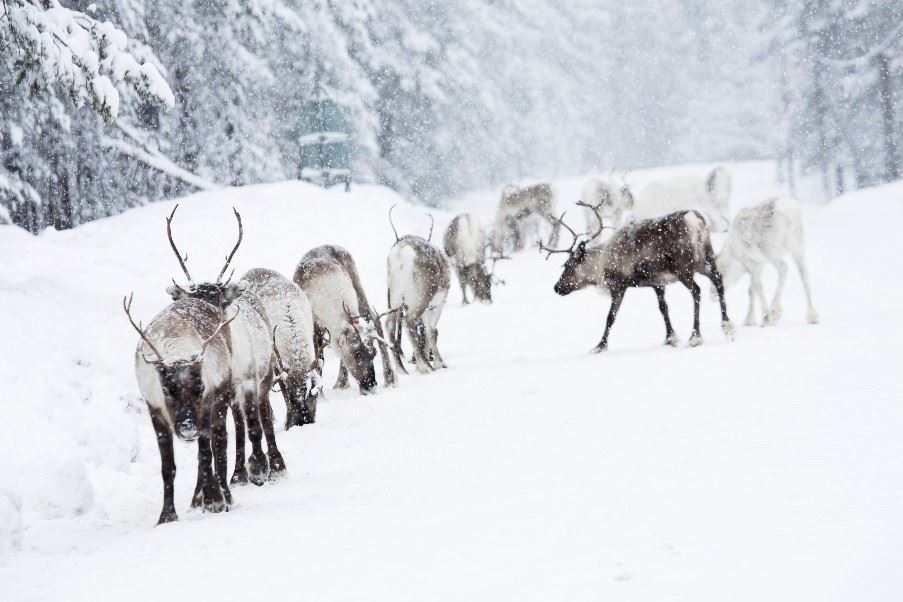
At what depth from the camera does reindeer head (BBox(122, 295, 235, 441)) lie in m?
4.59

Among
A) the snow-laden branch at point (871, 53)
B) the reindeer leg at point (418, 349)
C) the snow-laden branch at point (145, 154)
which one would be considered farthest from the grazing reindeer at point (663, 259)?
the snow-laden branch at point (871, 53)

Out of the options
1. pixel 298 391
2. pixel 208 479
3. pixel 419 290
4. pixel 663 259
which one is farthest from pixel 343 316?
pixel 208 479

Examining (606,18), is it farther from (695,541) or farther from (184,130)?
(695,541)

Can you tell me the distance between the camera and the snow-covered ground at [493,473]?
3.16m

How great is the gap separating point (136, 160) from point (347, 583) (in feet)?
47.7

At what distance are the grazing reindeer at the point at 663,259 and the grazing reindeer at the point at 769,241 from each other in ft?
5.83

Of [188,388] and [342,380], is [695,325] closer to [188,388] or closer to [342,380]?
[342,380]

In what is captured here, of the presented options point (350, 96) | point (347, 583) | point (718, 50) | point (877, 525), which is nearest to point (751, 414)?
point (877, 525)

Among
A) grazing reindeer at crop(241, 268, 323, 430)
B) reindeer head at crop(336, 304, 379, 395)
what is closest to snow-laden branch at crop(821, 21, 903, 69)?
reindeer head at crop(336, 304, 379, 395)

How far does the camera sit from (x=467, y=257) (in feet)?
55.7

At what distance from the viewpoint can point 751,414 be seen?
5.59 meters

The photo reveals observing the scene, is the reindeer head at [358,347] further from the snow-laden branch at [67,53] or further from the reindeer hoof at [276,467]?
the snow-laden branch at [67,53]

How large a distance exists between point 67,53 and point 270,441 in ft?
15.7

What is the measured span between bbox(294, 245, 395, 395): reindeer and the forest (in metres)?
2.56
